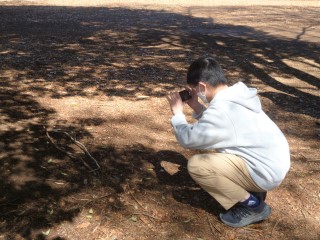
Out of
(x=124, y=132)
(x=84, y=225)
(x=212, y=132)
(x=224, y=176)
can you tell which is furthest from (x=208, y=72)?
(x=124, y=132)

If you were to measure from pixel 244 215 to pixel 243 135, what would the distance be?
733 mm

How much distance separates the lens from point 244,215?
10.3 feet

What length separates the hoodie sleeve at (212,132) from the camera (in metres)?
2.76

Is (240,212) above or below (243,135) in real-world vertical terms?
below

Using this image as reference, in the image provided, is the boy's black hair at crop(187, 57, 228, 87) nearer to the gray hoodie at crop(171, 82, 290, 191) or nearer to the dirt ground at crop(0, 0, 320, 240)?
the gray hoodie at crop(171, 82, 290, 191)

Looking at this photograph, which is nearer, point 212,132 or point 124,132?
point 212,132

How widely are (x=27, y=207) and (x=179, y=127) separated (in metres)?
1.45

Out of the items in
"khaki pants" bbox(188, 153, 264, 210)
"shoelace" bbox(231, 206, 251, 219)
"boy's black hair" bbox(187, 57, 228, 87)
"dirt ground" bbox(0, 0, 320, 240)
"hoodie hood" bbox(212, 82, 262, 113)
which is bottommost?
"dirt ground" bbox(0, 0, 320, 240)

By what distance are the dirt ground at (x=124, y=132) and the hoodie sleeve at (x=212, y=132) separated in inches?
30.3

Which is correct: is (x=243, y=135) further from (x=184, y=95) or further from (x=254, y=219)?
(x=254, y=219)

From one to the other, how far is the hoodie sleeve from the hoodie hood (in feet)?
0.43

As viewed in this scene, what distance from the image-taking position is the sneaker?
3.13m

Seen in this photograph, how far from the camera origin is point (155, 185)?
12.2 ft

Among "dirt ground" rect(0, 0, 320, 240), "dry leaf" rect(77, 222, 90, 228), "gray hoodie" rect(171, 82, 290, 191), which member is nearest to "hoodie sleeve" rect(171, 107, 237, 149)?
"gray hoodie" rect(171, 82, 290, 191)
